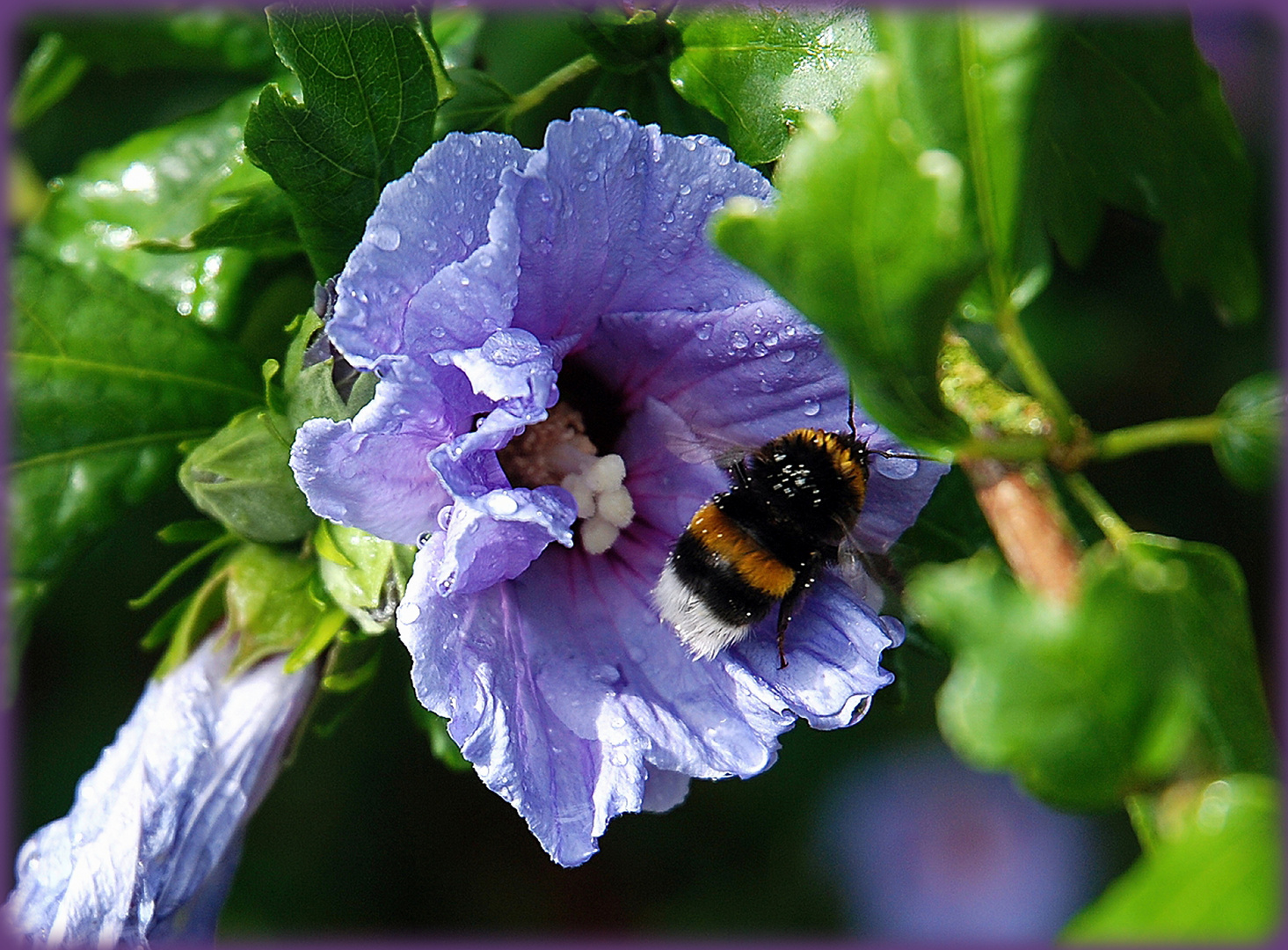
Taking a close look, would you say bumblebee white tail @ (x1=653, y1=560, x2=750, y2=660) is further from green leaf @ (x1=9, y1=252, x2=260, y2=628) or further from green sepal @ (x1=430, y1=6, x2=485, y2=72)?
green sepal @ (x1=430, y1=6, x2=485, y2=72)

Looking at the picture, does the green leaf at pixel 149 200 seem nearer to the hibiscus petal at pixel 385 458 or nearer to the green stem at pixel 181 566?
the green stem at pixel 181 566

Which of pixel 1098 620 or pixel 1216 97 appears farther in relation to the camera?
pixel 1216 97

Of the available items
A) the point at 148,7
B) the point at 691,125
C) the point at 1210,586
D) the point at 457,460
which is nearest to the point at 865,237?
the point at 457,460

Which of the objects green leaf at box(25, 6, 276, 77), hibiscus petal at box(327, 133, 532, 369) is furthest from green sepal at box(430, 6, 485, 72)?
hibiscus petal at box(327, 133, 532, 369)

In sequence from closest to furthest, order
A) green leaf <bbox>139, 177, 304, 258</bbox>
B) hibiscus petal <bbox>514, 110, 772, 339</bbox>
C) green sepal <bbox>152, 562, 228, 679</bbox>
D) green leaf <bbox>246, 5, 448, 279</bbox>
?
hibiscus petal <bbox>514, 110, 772, 339</bbox> → green leaf <bbox>246, 5, 448, 279</bbox> → green leaf <bbox>139, 177, 304, 258</bbox> → green sepal <bbox>152, 562, 228, 679</bbox>

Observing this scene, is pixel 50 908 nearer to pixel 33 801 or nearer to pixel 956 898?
pixel 33 801

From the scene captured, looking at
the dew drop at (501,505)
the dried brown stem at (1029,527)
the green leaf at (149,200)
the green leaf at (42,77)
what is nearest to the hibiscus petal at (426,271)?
the dew drop at (501,505)
